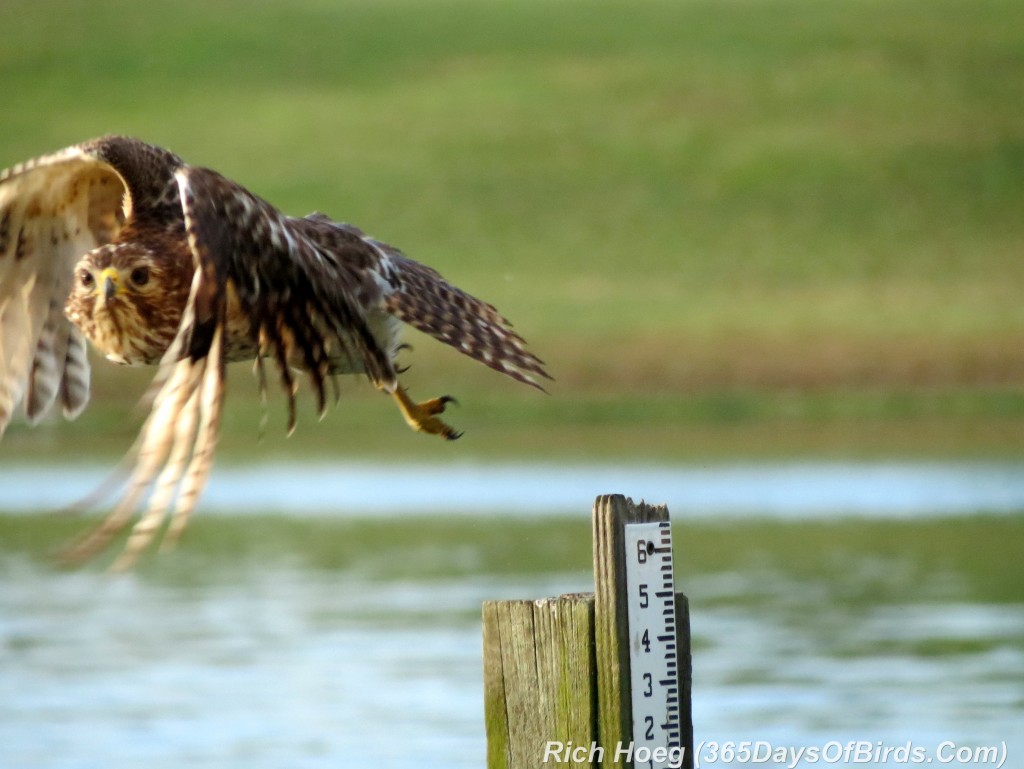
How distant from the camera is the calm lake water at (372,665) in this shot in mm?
11539

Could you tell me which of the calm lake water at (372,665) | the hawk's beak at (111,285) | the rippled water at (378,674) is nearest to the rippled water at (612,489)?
the calm lake water at (372,665)

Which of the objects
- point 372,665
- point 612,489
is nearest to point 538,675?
point 372,665

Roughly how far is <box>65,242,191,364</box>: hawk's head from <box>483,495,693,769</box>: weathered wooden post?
180cm

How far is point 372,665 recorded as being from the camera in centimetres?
1376

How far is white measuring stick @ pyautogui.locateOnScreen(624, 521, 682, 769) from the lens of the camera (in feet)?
18.9

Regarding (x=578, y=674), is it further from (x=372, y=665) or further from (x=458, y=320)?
(x=372, y=665)

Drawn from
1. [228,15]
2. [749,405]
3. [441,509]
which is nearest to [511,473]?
[441,509]

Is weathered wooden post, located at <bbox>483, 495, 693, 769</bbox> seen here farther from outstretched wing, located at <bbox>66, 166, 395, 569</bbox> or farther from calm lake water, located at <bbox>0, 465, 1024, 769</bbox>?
calm lake water, located at <bbox>0, 465, 1024, 769</bbox>

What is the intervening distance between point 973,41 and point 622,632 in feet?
161

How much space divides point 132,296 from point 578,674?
2168mm

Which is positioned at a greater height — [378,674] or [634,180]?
[634,180]

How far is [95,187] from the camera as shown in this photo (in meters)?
7.69

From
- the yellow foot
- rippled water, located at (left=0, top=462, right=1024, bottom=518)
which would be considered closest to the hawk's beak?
the yellow foot

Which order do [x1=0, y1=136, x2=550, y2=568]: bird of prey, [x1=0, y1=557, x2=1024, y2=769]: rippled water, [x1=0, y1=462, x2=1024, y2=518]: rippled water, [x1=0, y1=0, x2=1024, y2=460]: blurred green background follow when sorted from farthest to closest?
[x1=0, y1=0, x2=1024, y2=460]: blurred green background
[x1=0, y1=462, x2=1024, y2=518]: rippled water
[x1=0, y1=557, x2=1024, y2=769]: rippled water
[x1=0, y1=136, x2=550, y2=568]: bird of prey
